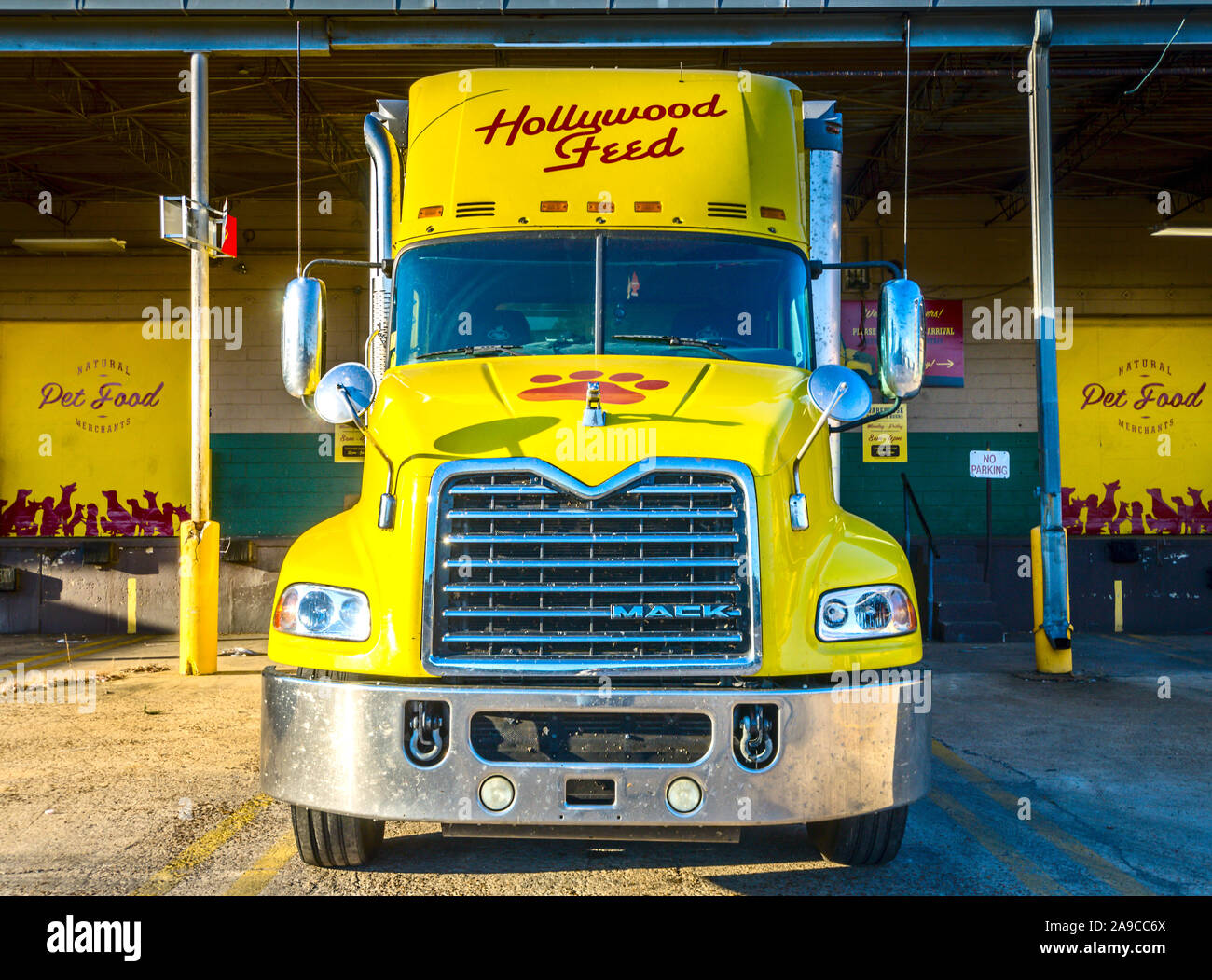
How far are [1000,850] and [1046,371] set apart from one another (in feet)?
21.7

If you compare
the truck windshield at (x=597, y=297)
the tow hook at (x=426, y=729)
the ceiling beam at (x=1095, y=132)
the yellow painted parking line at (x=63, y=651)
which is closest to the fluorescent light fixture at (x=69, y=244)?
the yellow painted parking line at (x=63, y=651)

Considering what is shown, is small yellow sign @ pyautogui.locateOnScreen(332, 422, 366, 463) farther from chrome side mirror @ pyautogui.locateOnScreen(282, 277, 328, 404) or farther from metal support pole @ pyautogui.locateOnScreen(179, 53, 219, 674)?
chrome side mirror @ pyautogui.locateOnScreen(282, 277, 328, 404)

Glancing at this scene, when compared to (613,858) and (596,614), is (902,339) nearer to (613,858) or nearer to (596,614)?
(596,614)

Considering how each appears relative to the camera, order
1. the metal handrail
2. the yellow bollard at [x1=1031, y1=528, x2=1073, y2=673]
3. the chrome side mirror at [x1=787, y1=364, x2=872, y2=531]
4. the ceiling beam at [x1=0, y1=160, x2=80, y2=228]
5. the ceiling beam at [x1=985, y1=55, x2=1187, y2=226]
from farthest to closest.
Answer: the ceiling beam at [x1=0, y1=160, x2=80, y2=228]
the metal handrail
the ceiling beam at [x1=985, y1=55, x2=1187, y2=226]
the yellow bollard at [x1=1031, y1=528, x2=1073, y2=673]
the chrome side mirror at [x1=787, y1=364, x2=872, y2=531]

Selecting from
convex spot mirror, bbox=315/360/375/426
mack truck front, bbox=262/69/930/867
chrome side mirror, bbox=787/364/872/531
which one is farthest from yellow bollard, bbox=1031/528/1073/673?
convex spot mirror, bbox=315/360/375/426

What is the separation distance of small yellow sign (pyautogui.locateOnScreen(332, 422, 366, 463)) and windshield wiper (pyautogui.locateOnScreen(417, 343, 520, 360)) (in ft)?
17.8

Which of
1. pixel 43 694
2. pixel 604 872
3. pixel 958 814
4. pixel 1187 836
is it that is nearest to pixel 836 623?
pixel 604 872

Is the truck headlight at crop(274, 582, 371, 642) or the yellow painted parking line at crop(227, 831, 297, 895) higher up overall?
the truck headlight at crop(274, 582, 371, 642)

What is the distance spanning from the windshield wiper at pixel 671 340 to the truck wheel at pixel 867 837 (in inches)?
83.0

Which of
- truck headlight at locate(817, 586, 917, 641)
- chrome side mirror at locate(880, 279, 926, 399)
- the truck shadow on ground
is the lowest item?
the truck shadow on ground

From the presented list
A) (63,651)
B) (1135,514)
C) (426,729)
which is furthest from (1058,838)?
(1135,514)

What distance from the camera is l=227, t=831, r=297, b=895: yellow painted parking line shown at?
4.19 meters

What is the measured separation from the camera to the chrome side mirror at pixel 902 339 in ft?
15.4

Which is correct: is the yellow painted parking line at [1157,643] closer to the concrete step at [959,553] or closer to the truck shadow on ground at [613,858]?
the concrete step at [959,553]
